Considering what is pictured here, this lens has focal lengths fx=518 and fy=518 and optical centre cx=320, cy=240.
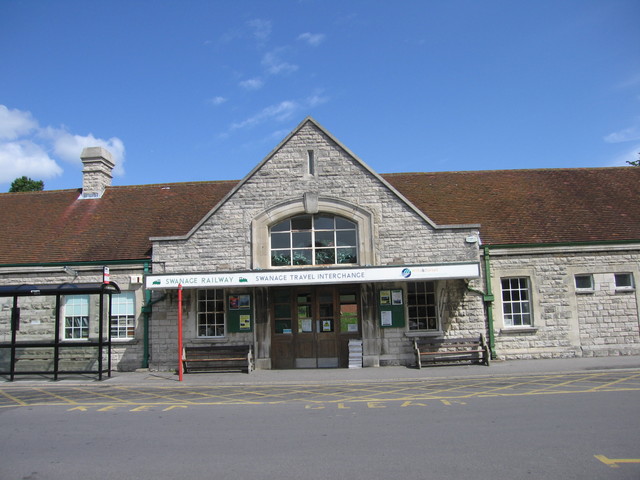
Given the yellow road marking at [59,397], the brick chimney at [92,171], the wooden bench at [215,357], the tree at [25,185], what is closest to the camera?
the yellow road marking at [59,397]

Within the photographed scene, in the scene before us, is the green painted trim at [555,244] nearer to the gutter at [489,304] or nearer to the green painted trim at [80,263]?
the gutter at [489,304]

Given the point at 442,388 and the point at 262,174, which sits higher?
the point at 262,174

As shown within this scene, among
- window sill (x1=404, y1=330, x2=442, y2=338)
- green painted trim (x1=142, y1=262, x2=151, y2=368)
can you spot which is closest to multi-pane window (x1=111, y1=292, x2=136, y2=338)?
green painted trim (x1=142, y1=262, x2=151, y2=368)

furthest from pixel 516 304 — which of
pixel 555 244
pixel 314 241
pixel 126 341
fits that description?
pixel 126 341

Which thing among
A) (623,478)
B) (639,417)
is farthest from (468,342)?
(623,478)

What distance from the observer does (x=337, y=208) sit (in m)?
15.4

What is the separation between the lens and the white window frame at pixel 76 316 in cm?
1623

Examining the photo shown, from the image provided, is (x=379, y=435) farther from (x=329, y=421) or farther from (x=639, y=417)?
(x=639, y=417)

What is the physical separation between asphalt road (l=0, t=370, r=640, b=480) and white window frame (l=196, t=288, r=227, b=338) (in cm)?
374

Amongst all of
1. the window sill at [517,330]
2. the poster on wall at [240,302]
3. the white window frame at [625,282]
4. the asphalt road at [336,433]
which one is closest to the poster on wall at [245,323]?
the poster on wall at [240,302]

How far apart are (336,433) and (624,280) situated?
1273 cm

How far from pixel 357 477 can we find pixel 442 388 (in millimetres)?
6401

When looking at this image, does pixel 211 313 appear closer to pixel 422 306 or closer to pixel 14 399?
pixel 14 399

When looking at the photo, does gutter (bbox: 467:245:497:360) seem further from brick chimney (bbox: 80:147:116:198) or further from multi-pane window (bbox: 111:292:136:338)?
brick chimney (bbox: 80:147:116:198)
